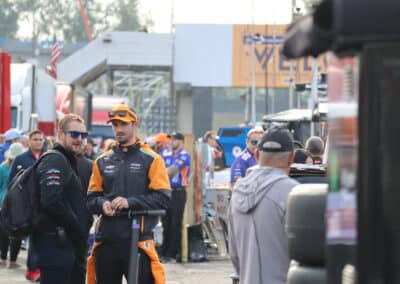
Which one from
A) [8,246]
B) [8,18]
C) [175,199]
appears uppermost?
[8,18]

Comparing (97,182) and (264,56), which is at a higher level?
(264,56)

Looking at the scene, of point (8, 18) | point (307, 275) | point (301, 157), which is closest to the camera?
point (307, 275)

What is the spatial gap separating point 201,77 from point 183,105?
421 centimetres

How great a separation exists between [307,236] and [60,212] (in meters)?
4.73

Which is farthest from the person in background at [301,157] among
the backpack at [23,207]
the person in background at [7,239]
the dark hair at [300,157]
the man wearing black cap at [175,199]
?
the man wearing black cap at [175,199]

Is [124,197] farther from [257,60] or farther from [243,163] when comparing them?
[257,60]

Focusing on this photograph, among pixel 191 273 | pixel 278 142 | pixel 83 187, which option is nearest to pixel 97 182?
pixel 83 187

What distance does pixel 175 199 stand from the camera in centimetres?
1830

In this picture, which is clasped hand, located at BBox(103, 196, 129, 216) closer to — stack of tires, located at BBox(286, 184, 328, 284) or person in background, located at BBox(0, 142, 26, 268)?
stack of tires, located at BBox(286, 184, 328, 284)

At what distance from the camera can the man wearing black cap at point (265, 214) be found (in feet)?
22.9

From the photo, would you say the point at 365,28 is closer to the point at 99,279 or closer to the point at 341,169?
the point at 341,169

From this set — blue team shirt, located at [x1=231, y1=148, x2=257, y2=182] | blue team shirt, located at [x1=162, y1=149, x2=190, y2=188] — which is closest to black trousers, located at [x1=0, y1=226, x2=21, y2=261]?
blue team shirt, located at [x1=162, y1=149, x2=190, y2=188]

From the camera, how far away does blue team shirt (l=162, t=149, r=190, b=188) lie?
18.3 metres

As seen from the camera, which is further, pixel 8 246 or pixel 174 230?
pixel 174 230
